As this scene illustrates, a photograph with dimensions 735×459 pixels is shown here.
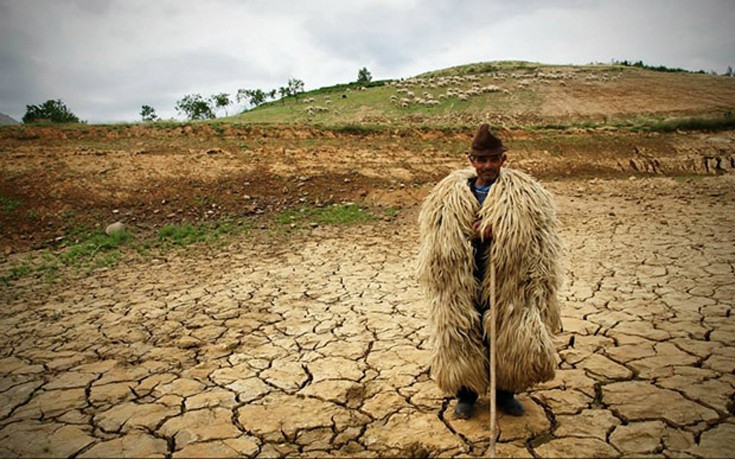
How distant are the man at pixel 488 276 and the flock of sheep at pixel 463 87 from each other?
2126 cm

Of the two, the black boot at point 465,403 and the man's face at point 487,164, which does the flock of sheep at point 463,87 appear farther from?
the black boot at point 465,403

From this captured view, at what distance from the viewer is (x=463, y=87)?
29.0m

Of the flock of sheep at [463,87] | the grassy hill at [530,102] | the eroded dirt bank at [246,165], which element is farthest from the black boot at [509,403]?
the flock of sheep at [463,87]

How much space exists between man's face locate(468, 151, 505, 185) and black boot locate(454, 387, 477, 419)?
132 centimetres

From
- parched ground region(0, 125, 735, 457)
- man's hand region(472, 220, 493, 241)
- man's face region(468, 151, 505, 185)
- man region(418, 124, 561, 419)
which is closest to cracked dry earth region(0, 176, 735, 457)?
parched ground region(0, 125, 735, 457)

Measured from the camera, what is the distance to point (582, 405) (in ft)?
8.41

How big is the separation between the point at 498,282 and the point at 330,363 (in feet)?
5.57

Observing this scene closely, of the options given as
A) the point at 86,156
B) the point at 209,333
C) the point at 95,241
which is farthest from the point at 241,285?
the point at 86,156

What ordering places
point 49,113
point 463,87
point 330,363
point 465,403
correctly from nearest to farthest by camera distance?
1. point 465,403
2. point 330,363
3. point 49,113
4. point 463,87

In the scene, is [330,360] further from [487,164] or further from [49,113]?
[49,113]

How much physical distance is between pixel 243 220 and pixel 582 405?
22.2 ft

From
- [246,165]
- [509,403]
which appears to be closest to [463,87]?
[246,165]

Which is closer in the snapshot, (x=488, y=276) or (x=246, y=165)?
(x=488, y=276)

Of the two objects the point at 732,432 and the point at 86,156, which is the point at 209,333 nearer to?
the point at 732,432
